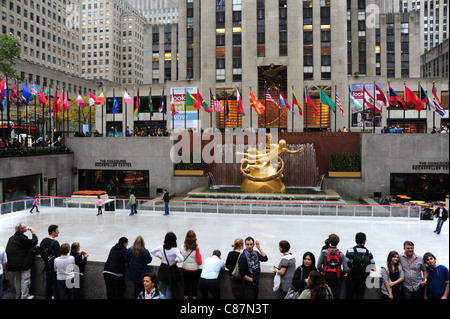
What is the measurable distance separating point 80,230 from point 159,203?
599 cm

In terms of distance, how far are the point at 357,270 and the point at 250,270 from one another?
1.98 metres

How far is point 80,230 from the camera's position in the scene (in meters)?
15.8

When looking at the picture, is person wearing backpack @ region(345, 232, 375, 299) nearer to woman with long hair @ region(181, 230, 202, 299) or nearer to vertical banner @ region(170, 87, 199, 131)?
woman with long hair @ region(181, 230, 202, 299)

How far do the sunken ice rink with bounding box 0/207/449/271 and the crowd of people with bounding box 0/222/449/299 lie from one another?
11.1ft

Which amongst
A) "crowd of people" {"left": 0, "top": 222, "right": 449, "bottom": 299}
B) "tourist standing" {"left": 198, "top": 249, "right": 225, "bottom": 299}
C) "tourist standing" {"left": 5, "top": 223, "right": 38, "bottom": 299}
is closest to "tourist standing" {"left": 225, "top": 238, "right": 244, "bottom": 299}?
"crowd of people" {"left": 0, "top": 222, "right": 449, "bottom": 299}

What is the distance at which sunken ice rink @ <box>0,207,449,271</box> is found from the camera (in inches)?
515

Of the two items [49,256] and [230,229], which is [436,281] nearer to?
[49,256]

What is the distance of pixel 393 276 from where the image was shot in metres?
6.61

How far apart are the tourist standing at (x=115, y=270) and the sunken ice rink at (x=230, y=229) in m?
3.24

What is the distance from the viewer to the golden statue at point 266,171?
24953mm

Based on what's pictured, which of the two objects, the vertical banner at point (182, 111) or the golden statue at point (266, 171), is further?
the vertical banner at point (182, 111)

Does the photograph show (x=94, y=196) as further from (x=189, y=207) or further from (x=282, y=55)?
(x=282, y=55)

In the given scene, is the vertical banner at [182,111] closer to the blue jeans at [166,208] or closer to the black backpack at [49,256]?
the blue jeans at [166,208]

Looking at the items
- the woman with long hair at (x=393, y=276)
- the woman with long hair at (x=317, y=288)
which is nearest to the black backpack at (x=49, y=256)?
the woman with long hair at (x=317, y=288)
